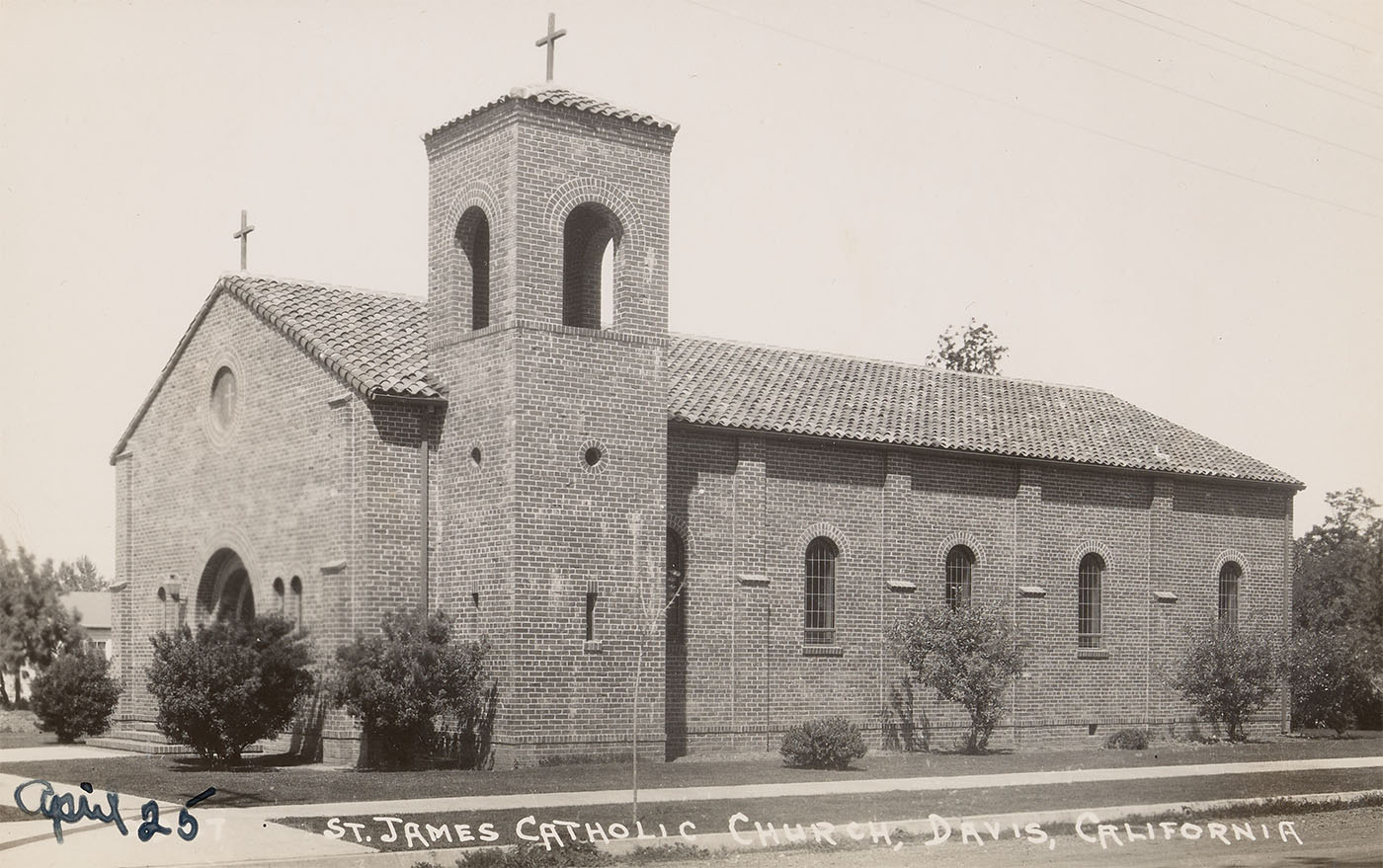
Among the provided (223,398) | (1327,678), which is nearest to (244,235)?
(223,398)

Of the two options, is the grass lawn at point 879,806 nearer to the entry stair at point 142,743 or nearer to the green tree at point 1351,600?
the entry stair at point 142,743

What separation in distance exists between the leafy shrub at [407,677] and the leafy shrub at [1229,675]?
1671 centimetres

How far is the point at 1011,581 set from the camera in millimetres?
31562

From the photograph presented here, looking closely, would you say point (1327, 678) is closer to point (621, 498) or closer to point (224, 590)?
point (621, 498)

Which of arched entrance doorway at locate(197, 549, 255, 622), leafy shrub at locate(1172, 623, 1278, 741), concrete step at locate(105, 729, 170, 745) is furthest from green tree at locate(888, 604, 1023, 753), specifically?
concrete step at locate(105, 729, 170, 745)

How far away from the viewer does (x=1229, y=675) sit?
32625 millimetres

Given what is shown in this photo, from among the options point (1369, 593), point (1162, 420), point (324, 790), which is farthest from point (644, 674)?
point (1369, 593)

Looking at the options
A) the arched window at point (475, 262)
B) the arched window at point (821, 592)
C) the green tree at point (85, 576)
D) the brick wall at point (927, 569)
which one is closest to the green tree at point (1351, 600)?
the brick wall at point (927, 569)

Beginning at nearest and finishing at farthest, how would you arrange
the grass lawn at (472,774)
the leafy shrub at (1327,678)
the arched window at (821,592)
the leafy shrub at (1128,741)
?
the grass lawn at (472,774), the arched window at (821,592), the leafy shrub at (1128,741), the leafy shrub at (1327,678)

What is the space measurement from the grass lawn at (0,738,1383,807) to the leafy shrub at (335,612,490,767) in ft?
3.26

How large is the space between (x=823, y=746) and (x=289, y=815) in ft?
32.9

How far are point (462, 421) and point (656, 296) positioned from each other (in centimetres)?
377

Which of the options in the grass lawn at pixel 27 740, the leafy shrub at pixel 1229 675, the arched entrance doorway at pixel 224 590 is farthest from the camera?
the leafy shrub at pixel 1229 675

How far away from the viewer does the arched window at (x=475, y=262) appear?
2583 cm
